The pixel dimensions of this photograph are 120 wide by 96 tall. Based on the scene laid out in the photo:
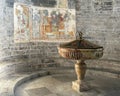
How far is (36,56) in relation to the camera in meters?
6.22

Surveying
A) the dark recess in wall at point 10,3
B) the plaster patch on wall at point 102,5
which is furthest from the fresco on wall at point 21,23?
the plaster patch on wall at point 102,5

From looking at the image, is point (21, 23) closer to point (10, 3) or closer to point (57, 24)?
point (10, 3)

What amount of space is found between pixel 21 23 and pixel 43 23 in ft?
2.81

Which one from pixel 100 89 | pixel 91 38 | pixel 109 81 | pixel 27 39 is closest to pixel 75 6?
pixel 91 38

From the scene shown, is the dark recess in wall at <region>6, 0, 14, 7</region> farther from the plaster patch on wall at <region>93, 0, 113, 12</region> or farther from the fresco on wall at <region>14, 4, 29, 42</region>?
the plaster patch on wall at <region>93, 0, 113, 12</region>

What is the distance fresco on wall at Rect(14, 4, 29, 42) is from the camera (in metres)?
5.74

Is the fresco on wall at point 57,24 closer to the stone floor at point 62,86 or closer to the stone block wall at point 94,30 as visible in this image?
the stone block wall at point 94,30

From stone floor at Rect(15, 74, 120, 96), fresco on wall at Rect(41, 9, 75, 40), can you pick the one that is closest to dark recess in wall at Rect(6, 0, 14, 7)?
fresco on wall at Rect(41, 9, 75, 40)

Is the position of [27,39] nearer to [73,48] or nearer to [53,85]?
[53,85]

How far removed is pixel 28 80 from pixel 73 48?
186 cm

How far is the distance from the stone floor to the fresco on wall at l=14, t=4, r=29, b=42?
1596mm

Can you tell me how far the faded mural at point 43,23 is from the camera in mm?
5828

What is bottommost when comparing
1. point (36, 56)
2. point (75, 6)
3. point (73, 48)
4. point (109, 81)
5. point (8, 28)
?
point (109, 81)

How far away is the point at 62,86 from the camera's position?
446 cm
